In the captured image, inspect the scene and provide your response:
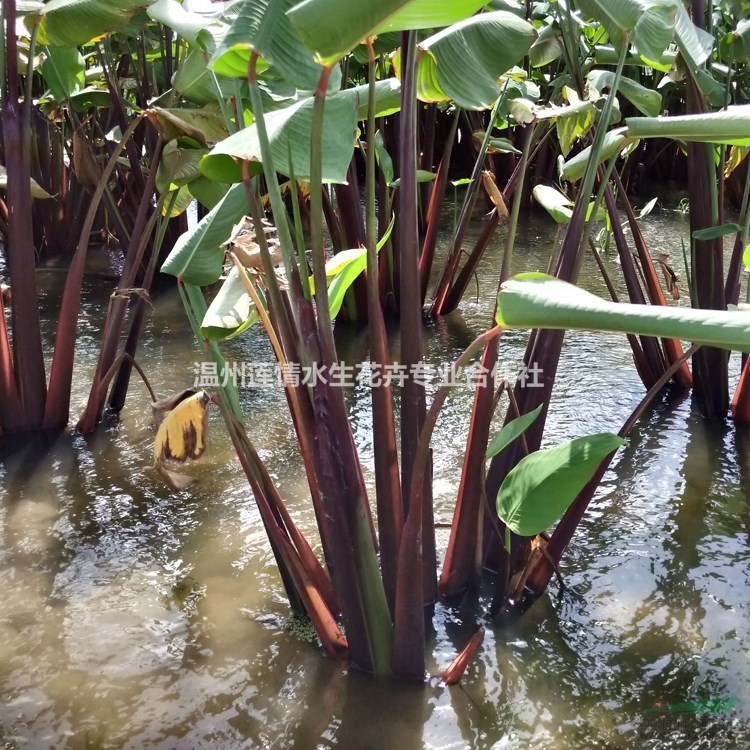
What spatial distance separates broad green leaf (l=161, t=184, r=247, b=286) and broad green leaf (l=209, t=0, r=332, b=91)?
0.92 feet

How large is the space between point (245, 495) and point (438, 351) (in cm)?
117

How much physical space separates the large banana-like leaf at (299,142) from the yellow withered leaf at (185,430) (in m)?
0.38

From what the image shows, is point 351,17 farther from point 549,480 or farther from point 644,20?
point 644,20

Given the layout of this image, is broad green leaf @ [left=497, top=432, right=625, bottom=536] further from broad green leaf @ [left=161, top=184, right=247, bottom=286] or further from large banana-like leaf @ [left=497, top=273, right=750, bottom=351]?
broad green leaf @ [left=161, top=184, right=247, bottom=286]

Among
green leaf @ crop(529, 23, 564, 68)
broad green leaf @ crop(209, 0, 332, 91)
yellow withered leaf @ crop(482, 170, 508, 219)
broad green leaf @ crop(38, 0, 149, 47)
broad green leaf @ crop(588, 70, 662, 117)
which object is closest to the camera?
broad green leaf @ crop(209, 0, 332, 91)

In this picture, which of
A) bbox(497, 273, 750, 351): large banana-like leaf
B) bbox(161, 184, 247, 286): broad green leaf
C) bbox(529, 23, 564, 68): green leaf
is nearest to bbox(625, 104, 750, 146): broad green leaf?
bbox(497, 273, 750, 351): large banana-like leaf

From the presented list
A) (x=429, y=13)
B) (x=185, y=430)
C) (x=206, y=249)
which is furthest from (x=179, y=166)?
(x=429, y=13)

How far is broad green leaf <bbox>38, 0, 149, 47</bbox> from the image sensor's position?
1.85m

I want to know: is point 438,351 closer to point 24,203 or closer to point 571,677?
point 24,203

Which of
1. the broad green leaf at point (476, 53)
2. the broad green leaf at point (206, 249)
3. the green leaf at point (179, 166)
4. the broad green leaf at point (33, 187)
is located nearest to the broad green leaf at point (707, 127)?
the broad green leaf at point (476, 53)

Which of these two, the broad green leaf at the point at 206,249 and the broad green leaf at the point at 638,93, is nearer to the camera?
the broad green leaf at the point at 206,249

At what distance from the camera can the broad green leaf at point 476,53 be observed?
1.26 meters

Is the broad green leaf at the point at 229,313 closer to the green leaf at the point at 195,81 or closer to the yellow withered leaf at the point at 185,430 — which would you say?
the yellow withered leaf at the point at 185,430

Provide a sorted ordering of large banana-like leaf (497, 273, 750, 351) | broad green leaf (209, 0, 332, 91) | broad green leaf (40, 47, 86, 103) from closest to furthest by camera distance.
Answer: large banana-like leaf (497, 273, 750, 351) → broad green leaf (209, 0, 332, 91) → broad green leaf (40, 47, 86, 103)
